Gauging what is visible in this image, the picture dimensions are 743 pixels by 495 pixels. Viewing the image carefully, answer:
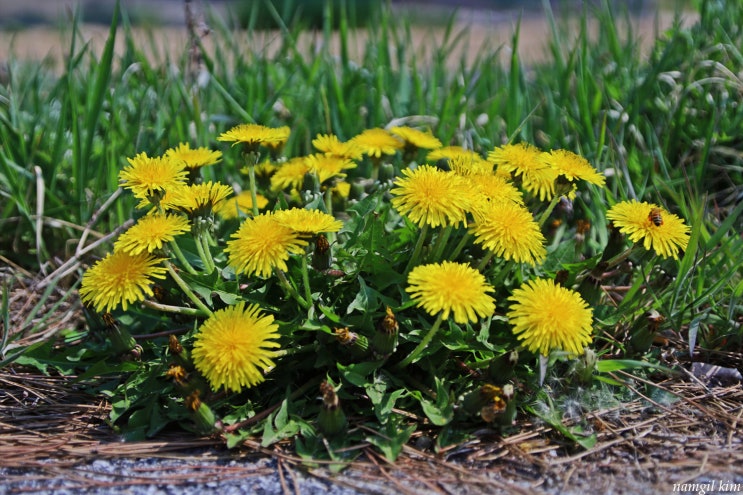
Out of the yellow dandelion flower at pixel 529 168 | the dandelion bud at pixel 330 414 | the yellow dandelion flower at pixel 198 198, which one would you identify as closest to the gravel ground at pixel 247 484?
the dandelion bud at pixel 330 414

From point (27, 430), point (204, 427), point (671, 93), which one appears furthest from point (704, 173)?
point (27, 430)

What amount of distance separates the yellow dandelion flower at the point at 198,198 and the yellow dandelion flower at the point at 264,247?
17 centimetres

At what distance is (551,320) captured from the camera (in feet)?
4.30

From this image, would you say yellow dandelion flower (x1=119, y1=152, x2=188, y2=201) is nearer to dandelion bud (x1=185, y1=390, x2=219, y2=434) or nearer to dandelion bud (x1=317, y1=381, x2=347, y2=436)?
dandelion bud (x1=185, y1=390, x2=219, y2=434)

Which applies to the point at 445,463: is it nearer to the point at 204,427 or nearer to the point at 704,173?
the point at 204,427

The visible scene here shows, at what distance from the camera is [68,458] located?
135cm

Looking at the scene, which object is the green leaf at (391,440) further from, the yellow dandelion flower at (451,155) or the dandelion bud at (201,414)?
the yellow dandelion flower at (451,155)

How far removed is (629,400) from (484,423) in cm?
36

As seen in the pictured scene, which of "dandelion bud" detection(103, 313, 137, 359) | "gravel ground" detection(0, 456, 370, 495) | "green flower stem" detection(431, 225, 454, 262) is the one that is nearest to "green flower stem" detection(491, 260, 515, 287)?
"green flower stem" detection(431, 225, 454, 262)

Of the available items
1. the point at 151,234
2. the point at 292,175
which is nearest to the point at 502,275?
the point at 292,175

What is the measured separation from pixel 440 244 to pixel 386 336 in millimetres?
267

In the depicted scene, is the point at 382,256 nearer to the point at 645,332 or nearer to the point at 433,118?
the point at 645,332

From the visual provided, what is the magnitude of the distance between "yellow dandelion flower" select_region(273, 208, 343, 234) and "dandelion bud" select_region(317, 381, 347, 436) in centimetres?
31

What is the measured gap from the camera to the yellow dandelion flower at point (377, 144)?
6.11 ft
